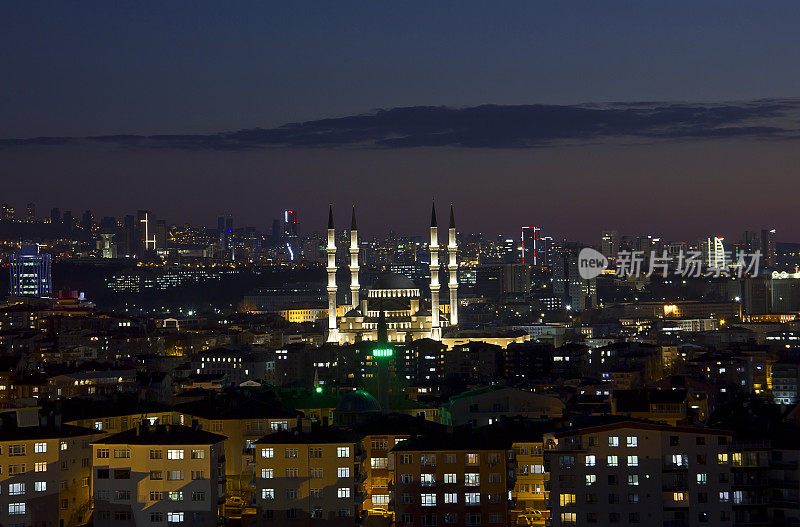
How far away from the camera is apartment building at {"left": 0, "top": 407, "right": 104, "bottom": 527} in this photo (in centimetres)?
1941

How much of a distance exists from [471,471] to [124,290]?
91038 millimetres

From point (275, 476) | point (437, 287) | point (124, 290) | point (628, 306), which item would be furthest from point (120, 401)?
point (124, 290)

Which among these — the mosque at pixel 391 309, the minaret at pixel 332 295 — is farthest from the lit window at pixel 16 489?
the minaret at pixel 332 295

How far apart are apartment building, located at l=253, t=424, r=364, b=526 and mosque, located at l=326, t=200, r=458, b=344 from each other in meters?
37.7

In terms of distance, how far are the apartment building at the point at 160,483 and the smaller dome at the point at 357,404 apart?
6952 mm

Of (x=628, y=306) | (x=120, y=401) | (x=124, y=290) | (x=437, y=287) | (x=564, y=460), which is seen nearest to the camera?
(x=564, y=460)

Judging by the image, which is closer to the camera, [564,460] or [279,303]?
[564,460]

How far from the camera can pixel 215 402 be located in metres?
26.0

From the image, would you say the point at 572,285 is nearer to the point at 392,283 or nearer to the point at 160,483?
the point at 392,283

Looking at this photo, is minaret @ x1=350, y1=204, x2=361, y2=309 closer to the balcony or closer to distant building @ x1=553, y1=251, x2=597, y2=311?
distant building @ x1=553, y1=251, x2=597, y2=311

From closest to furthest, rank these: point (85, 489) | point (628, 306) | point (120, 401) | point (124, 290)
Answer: point (85, 489)
point (120, 401)
point (628, 306)
point (124, 290)

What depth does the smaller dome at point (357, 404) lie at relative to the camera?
26109 millimetres

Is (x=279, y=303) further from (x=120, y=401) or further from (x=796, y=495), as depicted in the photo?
(x=796, y=495)

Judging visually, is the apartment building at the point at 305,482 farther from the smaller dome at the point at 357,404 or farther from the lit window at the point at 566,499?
the smaller dome at the point at 357,404
